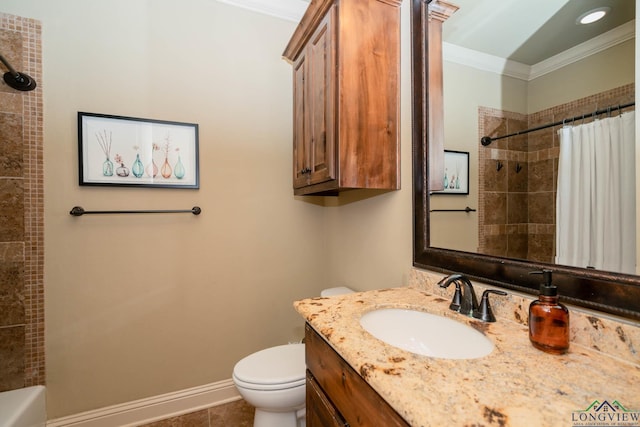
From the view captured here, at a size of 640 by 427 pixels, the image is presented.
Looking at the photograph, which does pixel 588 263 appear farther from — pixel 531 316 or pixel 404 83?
pixel 404 83

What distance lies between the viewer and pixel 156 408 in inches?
67.5

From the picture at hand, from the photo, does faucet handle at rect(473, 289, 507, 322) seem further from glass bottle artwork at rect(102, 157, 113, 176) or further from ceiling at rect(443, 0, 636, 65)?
glass bottle artwork at rect(102, 157, 113, 176)

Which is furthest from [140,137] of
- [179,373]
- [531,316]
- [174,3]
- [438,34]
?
[531,316]

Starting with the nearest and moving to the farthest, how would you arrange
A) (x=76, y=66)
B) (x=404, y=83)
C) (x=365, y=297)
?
1. (x=365, y=297)
2. (x=404, y=83)
3. (x=76, y=66)

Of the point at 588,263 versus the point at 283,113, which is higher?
the point at 283,113

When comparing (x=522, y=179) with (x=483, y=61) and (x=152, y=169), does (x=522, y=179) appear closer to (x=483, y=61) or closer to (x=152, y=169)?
(x=483, y=61)

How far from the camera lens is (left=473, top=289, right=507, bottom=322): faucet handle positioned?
904mm

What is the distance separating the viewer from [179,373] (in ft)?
5.86

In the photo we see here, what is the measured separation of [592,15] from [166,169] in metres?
1.96

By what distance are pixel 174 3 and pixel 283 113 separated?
902 millimetres

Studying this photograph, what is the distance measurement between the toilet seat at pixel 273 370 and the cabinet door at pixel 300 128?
0.96 m

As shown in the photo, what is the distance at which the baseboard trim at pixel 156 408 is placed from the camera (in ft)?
5.17

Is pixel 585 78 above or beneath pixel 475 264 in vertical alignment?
above
